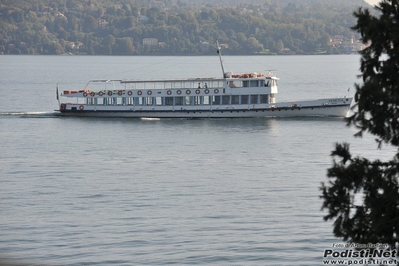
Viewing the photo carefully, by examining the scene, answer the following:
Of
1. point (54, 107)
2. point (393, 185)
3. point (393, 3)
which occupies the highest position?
point (393, 3)

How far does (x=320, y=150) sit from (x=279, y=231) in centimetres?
2185

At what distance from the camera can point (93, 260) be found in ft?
97.0

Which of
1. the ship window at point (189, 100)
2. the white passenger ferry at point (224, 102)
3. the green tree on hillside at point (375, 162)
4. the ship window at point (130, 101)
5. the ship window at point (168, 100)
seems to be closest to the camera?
the green tree on hillside at point (375, 162)

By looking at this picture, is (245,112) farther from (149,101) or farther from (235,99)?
(149,101)

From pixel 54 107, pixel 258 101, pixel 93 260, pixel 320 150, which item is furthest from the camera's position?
pixel 54 107

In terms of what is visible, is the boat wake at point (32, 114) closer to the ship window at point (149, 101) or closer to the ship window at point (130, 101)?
the ship window at point (130, 101)

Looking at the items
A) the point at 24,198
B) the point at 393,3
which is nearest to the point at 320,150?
the point at 24,198

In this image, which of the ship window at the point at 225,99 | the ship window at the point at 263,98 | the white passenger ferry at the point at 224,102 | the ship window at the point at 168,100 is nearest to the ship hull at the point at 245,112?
the white passenger ferry at the point at 224,102

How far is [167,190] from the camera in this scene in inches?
1615

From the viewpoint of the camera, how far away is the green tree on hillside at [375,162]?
18.1 metres

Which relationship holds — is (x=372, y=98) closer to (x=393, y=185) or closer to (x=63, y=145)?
(x=393, y=185)

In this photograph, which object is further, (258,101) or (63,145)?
(258,101)

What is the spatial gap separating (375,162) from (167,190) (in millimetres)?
23131

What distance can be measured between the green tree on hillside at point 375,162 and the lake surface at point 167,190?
734 cm
